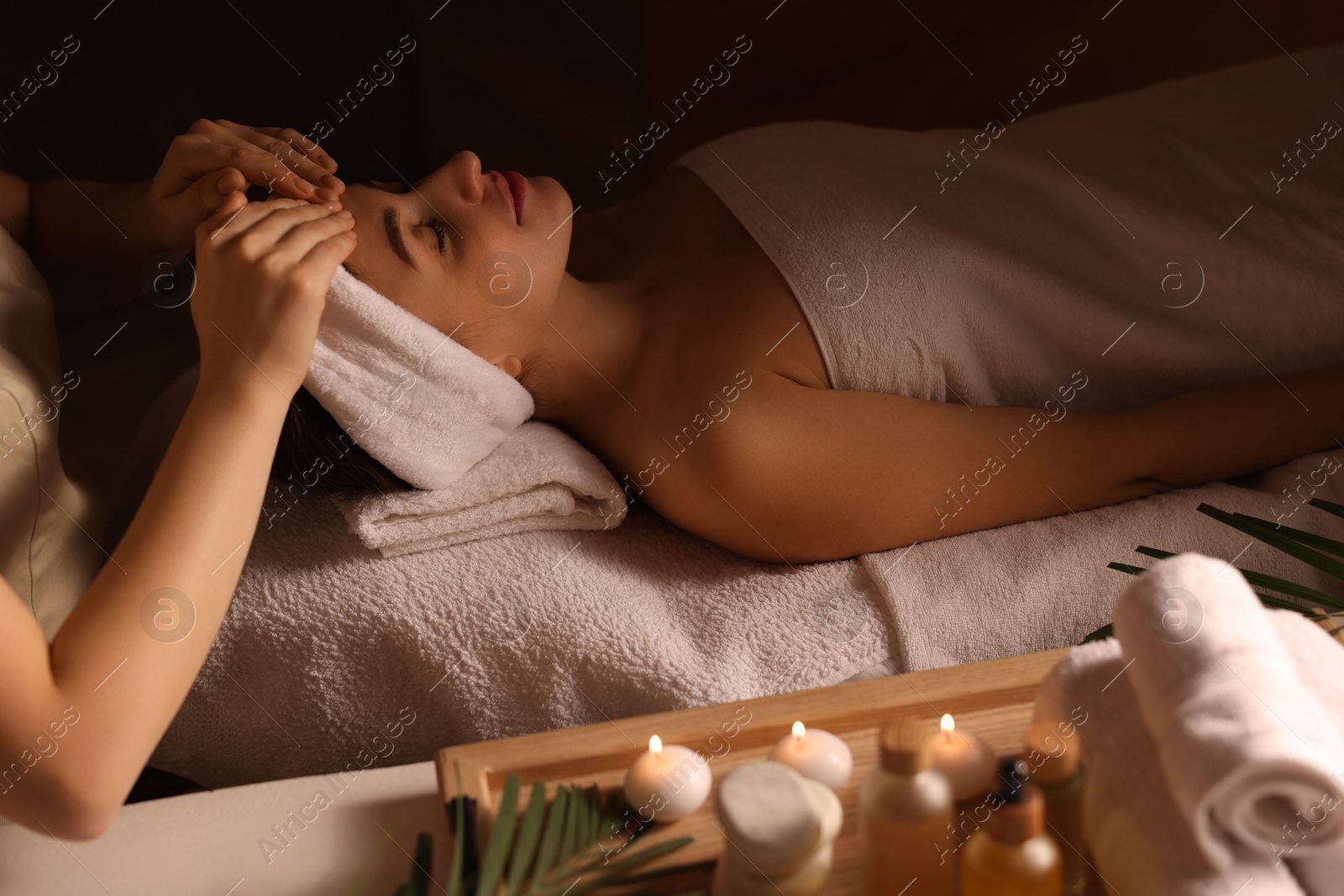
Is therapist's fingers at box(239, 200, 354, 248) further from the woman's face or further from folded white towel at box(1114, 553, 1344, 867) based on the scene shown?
folded white towel at box(1114, 553, 1344, 867)

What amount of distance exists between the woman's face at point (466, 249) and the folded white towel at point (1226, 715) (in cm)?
69

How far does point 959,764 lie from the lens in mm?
689

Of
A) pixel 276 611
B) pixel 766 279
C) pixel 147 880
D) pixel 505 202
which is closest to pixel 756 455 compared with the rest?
pixel 766 279

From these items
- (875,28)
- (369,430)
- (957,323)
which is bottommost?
(369,430)

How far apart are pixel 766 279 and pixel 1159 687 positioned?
0.66 metres

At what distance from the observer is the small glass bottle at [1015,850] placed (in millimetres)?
581

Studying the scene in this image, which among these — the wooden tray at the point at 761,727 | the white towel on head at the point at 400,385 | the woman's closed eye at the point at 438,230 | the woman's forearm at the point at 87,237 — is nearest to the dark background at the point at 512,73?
the woman's forearm at the point at 87,237

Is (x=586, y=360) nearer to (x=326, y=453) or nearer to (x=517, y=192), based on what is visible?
(x=517, y=192)

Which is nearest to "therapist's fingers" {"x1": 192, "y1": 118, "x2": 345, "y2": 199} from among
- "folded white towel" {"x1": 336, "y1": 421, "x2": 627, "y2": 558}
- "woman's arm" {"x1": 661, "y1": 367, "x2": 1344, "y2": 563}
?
"folded white towel" {"x1": 336, "y1": 421, "x2": 627, "y2": 558}

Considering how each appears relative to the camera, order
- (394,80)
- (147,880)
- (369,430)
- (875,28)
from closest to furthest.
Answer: (147,880)
(369,430)
(394,80)
(875,28)

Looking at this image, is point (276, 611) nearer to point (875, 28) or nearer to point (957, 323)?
point (957, 323)

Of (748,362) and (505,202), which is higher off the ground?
(505,202)

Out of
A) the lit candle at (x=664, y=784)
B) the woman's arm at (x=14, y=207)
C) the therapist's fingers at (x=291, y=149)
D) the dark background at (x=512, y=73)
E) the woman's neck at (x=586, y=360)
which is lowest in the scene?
the lit candle at (x=664, y=784)

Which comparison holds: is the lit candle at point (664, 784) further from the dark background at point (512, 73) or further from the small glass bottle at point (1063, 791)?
the dark background at point (512, 73)
